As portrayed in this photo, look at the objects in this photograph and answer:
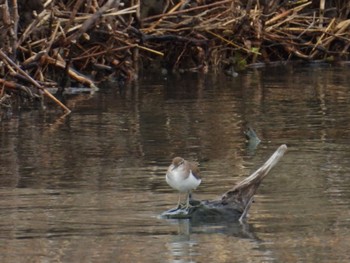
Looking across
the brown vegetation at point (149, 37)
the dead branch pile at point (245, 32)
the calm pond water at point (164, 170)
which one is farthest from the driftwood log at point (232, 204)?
the dead branch pile at point (245, 32)

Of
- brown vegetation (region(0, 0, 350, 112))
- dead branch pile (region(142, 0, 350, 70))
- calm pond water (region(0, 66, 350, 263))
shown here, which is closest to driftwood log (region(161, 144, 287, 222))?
calm pond water (region(0, 66, 350, 263))

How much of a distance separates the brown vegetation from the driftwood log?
22.5ft

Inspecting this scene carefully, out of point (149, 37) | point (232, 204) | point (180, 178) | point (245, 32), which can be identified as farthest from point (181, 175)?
point (245, 32)

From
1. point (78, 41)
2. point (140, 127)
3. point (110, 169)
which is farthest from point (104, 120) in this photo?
point (78, 41)

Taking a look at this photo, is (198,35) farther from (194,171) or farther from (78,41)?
(194,171)

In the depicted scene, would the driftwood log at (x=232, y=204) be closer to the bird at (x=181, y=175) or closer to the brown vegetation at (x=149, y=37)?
the bird at (x=181, y=175)

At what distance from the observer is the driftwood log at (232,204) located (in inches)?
333

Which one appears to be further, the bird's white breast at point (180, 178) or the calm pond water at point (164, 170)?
the bird's white breast at point (180, 178)

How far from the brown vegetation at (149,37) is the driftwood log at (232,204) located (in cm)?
686

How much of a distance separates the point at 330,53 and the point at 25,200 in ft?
46.7

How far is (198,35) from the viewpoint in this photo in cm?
2073

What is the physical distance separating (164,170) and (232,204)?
2.32 metres

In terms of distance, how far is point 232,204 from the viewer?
8516mm

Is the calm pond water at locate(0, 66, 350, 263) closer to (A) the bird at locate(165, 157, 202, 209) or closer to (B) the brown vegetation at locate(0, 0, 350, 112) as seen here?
(A) the bird at locate(165, 157, 202, 209)
